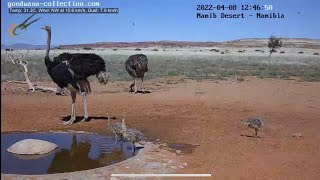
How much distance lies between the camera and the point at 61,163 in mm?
6934

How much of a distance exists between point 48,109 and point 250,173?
762cm

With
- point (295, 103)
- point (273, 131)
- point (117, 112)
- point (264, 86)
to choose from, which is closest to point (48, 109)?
point (117, 112)

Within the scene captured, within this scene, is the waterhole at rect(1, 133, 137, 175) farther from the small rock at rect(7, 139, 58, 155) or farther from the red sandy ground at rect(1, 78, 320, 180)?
the red sandy ground at rect(1, 78, 320, 180)

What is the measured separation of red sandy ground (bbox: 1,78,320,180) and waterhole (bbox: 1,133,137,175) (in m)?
0.91

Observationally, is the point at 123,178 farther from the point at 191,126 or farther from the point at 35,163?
the point at 191,126

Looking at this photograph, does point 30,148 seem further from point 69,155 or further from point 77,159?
point 77,159

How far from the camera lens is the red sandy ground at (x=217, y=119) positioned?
7.10m

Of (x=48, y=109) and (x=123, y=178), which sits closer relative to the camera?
(x=123, y=178)

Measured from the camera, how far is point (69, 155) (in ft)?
24.6

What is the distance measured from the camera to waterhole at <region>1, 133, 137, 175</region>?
6.66 metres

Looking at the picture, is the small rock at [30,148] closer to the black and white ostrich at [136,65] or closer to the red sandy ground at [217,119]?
the red sandy ground at [217,119]

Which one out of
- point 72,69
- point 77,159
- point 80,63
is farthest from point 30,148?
point 80,63

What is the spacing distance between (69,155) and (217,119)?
4.79m

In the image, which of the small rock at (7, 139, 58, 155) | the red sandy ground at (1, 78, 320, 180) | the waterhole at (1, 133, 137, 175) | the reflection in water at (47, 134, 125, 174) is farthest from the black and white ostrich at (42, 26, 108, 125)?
the small rock at (7, 139, 58, 155)
